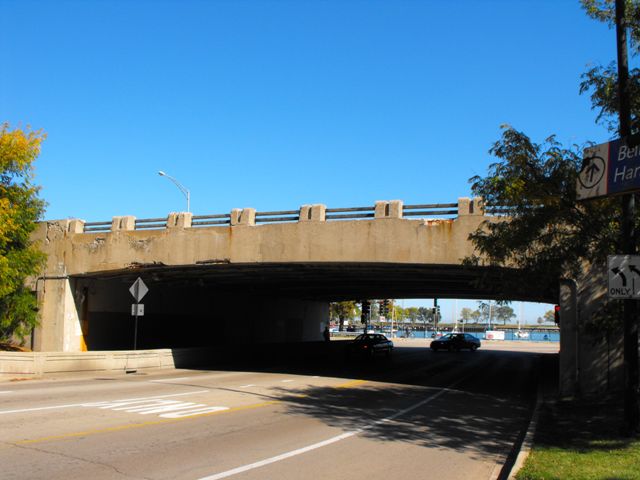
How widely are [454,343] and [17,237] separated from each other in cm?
3389

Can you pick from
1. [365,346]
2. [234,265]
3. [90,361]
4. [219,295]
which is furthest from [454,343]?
[90,361]

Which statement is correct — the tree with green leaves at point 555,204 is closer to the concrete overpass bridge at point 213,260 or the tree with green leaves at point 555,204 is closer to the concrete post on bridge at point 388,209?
the concrete overpass bridge at point 213,260

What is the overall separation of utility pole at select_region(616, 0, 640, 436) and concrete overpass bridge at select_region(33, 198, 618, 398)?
252 centimetres

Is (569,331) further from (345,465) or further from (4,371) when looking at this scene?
(4,371)

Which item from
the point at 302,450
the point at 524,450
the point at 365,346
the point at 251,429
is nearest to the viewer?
the point at 524,450

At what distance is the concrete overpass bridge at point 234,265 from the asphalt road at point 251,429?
3.48 meters

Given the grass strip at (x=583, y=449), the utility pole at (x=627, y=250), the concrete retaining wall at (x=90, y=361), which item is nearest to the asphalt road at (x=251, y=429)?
the grass strip at (x=583, y=449)

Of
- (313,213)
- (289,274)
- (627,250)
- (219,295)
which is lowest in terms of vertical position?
(219,295)

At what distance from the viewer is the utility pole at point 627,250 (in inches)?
371

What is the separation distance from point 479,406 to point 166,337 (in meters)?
22.7

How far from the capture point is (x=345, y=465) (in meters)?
8.25

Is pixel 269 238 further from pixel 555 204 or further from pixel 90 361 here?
pixel 555 204

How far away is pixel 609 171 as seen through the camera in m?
9.52

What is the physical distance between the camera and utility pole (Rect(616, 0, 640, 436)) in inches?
371
